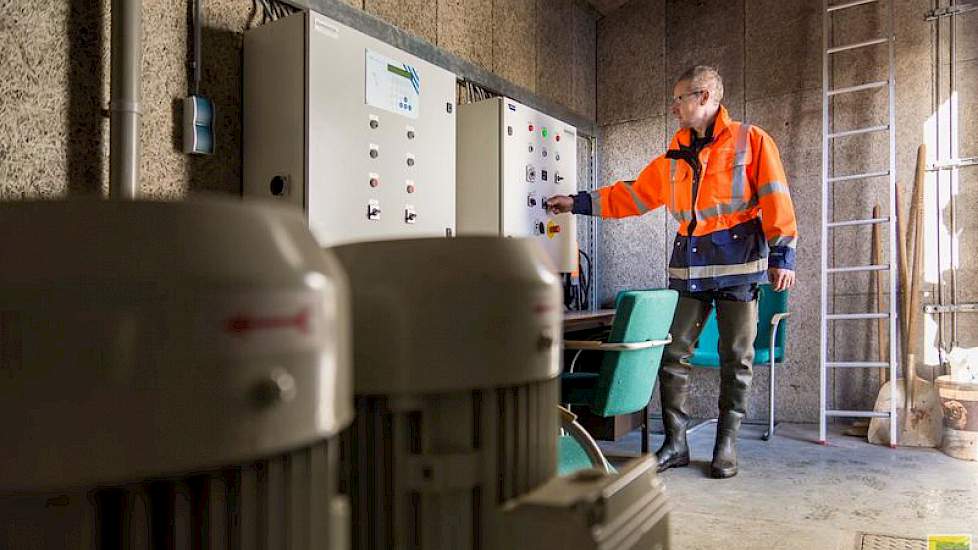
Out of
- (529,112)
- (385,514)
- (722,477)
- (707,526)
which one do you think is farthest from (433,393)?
(529,112)

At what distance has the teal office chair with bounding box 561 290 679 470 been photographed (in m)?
2.56

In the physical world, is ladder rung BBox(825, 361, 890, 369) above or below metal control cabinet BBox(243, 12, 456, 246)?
below

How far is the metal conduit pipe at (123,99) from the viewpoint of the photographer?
212cm

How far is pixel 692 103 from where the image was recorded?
332 cm

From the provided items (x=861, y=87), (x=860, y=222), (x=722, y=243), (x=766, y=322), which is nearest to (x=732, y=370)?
(x=722, y=243)

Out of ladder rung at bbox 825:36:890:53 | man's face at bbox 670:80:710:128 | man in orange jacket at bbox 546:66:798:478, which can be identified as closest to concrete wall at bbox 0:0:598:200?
man's face at bbox 670:80:710:128

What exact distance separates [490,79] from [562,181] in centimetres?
73

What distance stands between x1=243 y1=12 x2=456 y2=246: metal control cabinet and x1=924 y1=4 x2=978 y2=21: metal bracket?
3188 millimetres

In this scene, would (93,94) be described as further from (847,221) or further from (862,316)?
A: (847,221)

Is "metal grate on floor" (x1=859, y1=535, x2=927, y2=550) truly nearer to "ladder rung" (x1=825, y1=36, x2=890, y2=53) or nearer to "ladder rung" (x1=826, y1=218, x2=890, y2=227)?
"ladder rung" (x1=826, y1=218, x2=890, y2=227)

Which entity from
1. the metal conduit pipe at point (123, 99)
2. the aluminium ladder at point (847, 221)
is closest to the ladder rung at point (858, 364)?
the aluminium ladder at point (847, 221)

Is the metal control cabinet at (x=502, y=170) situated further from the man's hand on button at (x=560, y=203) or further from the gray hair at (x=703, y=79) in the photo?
the gray hair at (x=703, y=79)

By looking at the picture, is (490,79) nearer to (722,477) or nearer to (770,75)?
(770,75)

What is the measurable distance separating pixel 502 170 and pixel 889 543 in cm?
228
